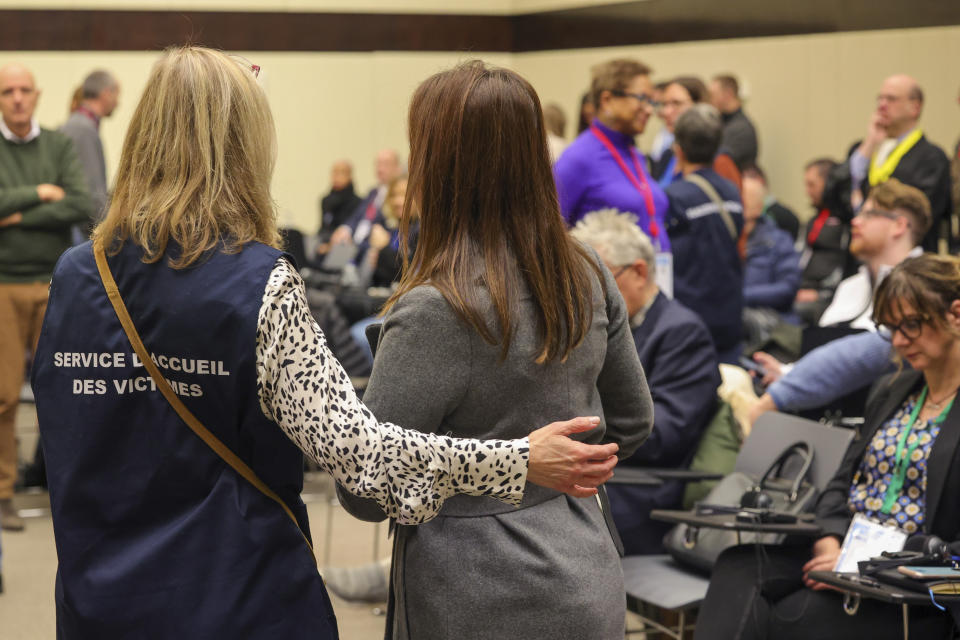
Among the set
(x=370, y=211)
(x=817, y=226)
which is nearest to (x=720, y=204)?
(x=817, y=226)

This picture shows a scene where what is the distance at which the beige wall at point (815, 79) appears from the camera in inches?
305

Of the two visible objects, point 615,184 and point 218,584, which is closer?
point 218,584

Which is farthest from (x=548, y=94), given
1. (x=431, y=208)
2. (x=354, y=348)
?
(x=431, y=208)

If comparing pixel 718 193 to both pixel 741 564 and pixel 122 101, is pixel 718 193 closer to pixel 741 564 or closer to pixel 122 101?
pixel 741 564

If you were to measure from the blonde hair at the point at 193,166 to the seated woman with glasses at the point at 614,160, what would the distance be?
2860mm

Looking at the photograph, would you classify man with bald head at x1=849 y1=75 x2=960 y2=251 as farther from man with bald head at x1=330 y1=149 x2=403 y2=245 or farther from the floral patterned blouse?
man with bald head at x1=330 y1=149 x2=403 y2=245

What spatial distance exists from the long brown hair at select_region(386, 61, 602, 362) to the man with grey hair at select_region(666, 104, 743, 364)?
335 cm

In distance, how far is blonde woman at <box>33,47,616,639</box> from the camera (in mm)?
1672

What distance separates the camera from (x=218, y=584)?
66.7 inches

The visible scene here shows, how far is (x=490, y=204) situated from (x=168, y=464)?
60 centimetres

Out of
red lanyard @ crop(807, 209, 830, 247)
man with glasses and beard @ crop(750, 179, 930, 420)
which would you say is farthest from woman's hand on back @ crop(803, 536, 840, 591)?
red lanyard @ crop(807, 209, 830, 247)

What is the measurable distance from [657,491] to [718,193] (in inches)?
82.5

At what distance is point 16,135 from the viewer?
220 inches

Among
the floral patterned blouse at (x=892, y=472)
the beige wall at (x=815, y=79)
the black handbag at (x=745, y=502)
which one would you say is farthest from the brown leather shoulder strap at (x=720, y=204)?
the beige wall at (x=815, y=79)
